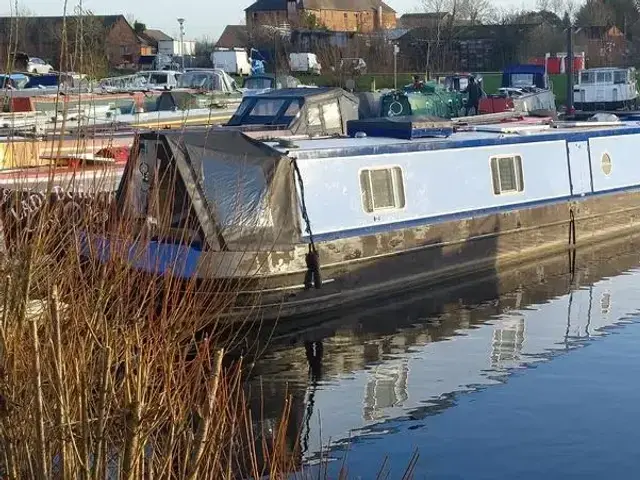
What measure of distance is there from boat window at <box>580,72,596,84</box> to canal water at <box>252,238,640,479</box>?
98.7 ft

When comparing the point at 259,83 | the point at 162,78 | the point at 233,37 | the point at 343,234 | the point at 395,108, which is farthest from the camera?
the point at 233,37

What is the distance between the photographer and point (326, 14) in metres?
86.6

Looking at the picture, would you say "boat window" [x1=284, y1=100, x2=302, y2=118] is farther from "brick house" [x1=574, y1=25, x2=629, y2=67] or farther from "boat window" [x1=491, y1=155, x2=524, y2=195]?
"brick house" [x1=574, y1=25, x2=629, y2=67]

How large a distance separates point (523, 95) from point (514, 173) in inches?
749

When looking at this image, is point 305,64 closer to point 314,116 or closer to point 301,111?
point 314,116

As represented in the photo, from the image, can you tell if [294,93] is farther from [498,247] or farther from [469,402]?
[469,402]

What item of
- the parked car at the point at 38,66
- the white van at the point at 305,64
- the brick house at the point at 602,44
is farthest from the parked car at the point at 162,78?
the brick house at the point at 602,44

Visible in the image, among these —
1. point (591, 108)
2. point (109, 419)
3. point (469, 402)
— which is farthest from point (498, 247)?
point (591, 108)

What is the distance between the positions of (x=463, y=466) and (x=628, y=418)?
1926 millimetres

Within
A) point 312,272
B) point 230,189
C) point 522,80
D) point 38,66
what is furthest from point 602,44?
point 230,189

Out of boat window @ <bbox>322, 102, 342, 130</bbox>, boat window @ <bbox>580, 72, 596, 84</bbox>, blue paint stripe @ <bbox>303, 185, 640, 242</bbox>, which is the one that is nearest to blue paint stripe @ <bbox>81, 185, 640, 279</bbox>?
blue paint stripe @ <bbox>303, 185, 640, 242</bbox>

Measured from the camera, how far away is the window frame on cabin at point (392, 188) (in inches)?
534

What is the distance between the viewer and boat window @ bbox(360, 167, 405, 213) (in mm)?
13609

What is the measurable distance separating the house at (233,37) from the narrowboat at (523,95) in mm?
34980
